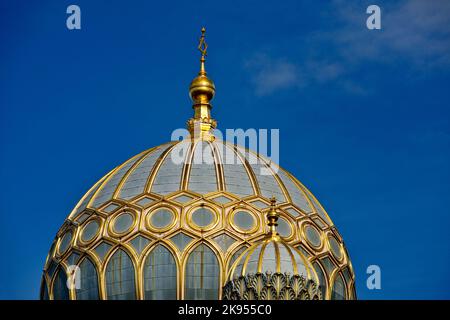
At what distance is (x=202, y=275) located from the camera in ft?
160

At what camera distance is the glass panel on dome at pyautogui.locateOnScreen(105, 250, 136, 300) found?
161 ft

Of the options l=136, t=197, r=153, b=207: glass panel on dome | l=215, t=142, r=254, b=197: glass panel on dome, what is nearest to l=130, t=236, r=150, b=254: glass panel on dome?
l=136, t=197, r=153, b=207: glass panel on dome

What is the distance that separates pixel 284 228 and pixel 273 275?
5.92 m

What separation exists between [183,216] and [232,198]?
5.50 ft

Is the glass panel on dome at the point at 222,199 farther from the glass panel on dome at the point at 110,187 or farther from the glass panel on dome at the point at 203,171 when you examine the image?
the glass panel on dome at the point at 110,187

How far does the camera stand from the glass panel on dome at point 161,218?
4988 cm

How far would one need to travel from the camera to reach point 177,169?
170ft

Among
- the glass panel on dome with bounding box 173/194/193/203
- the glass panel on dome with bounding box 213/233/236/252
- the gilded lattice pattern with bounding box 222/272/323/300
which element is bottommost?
the gilded lattice pattern with bounding box 222/272/323/300

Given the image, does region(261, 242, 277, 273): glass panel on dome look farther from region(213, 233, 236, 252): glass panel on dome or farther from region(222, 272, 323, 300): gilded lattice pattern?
region(213, 233, 236, 252): glass panel on dome

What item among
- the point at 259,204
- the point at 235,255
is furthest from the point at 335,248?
the point at 235,255

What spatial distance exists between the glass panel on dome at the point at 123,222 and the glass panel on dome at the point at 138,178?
0.79 metres

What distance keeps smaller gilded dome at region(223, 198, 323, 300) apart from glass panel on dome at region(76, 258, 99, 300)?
4.87m

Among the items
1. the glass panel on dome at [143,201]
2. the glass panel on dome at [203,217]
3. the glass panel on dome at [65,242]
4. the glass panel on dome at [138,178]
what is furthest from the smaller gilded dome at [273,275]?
the glass panel on dome at [65,242]

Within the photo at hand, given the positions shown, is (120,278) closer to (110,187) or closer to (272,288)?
(110,187)
